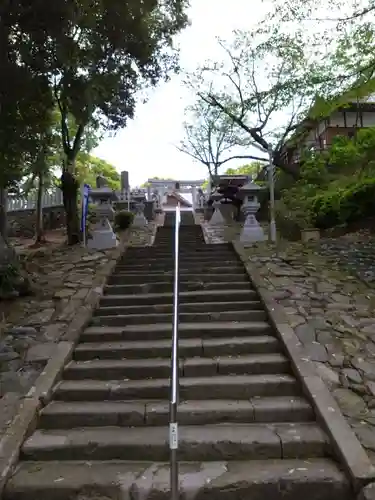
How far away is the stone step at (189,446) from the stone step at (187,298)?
261 cm

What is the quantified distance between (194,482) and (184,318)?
8.27ft

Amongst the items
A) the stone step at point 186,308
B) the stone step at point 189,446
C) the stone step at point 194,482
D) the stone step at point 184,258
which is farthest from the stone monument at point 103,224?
the stone step at point 194,482

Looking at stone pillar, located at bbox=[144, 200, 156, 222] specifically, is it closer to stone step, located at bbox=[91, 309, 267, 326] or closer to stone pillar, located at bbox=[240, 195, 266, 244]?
stone pillar, located at bbox=[240, 195, 266, 244]

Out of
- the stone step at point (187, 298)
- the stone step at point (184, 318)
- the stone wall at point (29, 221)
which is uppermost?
the stone wall at point (29, 221)

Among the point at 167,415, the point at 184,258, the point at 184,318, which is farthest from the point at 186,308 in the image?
the point at 184,258

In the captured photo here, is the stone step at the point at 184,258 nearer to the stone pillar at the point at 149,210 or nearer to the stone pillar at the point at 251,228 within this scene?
the stone pillar at the point at 251,228

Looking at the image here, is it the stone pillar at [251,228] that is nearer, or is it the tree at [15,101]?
the tree at [15,101]

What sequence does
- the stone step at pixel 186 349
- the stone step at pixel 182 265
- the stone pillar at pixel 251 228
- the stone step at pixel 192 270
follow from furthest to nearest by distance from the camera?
1. the stone pillar at pixel 251 228
2. the stone step at pixel 182 265
3. the stone step at pixel 192 270
4. the stone step at pixel 186 349

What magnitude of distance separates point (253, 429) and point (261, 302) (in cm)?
235

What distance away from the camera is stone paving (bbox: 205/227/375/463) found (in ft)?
12.1

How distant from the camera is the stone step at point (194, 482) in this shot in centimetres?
292

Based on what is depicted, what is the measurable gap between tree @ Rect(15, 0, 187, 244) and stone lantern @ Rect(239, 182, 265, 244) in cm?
380

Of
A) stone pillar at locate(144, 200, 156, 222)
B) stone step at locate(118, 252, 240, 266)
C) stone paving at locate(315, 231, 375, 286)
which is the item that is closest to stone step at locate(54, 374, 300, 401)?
stone paving at locate(315, 231, 375, 286)

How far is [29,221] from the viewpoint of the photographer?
15.9 m
